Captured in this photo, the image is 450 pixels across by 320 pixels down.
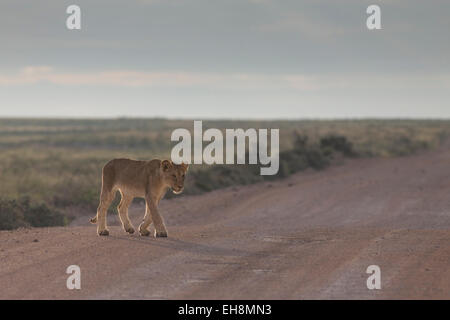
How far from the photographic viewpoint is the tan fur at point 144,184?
493 inches

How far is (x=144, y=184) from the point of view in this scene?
42.4ft

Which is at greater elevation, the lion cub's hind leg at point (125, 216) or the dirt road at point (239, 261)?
the lion cub's hind leg at point (125, 216)

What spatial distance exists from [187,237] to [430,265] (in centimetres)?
411

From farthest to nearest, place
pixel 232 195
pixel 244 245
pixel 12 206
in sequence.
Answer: pixel 232 195
pixel 12 206
pixel 244 245

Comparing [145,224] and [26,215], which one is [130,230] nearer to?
[145,224]

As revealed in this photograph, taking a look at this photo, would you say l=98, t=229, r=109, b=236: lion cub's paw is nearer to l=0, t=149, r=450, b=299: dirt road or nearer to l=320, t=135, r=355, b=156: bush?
l=0, t=149, r=450, b=299: dirt road

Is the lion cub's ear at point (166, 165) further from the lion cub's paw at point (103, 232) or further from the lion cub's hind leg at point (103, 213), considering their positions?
the lion cub's paw at point (103, 232)

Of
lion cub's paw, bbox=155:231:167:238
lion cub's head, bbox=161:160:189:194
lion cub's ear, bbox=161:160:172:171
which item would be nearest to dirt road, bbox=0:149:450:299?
lion cub's paw, bbox=155:231:167:238

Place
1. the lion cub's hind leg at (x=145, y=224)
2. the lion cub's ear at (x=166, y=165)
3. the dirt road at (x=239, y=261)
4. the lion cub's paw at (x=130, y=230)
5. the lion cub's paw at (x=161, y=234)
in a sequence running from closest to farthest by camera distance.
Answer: the dirt road at (x=239, y=261) → the lion cub's ear at (x=166, y=165) → the lion cub's paw at (x=161, y=234) → the lion cub's hind leg at (x=145, y=224) → the lion cub's paw at (x=130, y=230)

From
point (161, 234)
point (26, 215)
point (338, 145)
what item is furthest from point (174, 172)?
point (338, 145)

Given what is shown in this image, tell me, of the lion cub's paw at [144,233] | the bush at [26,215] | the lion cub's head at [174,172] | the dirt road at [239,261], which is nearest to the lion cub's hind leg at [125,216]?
the dirt road at [239,261]
